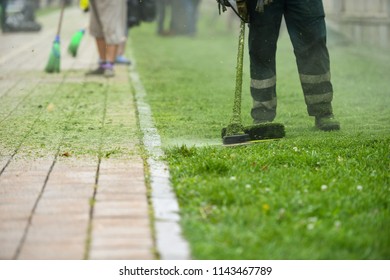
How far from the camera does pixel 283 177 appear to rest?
5227 mm

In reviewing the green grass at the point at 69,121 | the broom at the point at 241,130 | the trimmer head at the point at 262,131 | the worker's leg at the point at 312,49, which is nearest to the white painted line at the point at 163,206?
the green grass at the point at 69,121

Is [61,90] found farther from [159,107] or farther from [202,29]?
[202,29]

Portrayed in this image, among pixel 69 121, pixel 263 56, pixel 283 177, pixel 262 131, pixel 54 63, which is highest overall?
pixel 263 56

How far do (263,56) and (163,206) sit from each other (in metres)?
2.64

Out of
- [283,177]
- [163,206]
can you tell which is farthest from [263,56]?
[163,206]

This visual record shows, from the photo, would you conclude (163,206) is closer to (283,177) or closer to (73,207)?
(73,207)

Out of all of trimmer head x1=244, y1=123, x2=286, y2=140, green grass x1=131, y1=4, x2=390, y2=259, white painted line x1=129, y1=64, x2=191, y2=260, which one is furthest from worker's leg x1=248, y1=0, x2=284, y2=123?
white painted line x1=129, y1=64, x2=191, y2=260

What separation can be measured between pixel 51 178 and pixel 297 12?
246 centimetres

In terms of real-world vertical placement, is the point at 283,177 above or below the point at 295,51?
below

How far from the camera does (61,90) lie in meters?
9.93

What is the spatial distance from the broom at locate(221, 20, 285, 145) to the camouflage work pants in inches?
15.2

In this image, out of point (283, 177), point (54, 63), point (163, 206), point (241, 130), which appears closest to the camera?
point (163, 206)

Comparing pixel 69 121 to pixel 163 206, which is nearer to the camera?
pixel 163 206

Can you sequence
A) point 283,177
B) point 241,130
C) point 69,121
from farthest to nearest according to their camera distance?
point 69,121, point 241,130, point 283,177
